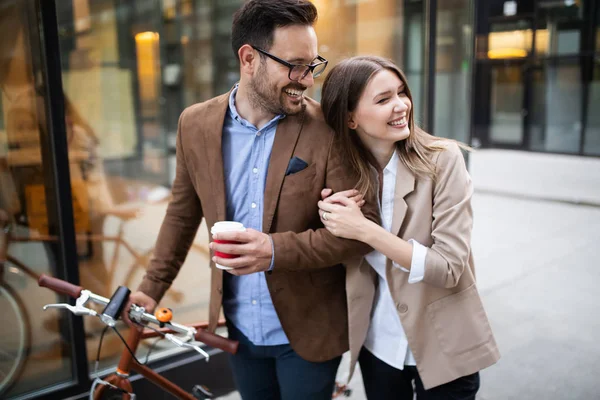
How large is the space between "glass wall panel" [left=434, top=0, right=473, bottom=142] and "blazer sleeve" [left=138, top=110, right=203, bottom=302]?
3.16 meters

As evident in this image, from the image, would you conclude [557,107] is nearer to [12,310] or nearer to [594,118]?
[594,118]

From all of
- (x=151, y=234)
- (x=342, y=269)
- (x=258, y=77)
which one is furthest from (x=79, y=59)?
(x=342, y=269)

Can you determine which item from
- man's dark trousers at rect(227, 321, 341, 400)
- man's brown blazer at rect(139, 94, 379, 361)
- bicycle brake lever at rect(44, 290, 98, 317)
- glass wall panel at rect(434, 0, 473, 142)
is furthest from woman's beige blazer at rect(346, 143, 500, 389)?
glass wall panel at rect(434, 0, 473, 142)

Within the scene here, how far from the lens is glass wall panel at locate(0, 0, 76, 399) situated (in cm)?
305

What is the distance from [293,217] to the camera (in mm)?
1908

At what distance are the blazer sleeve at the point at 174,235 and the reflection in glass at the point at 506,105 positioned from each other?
742 inches

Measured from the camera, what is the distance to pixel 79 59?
4.21 meters

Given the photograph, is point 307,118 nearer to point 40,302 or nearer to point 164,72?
point 40,302

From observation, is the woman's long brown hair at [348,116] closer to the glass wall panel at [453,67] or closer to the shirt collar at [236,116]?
the shirt collar at [236,116]

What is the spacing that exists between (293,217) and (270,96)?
42 cm

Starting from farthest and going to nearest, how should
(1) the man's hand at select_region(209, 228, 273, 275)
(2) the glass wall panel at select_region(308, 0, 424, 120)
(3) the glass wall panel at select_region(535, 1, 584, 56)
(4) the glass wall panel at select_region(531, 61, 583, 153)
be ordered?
(4) the glass wall panel at select_region(531, 61, 583, 153), (3) the glass wall panel at select_region(535, 1, 584, 56), (2) the glass wall panel at select_region(308, 0, 424, 120), (1) the man's hand at select_region(209, 228, 273, 275)

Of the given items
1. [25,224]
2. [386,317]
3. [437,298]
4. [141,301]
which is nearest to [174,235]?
[141,301]

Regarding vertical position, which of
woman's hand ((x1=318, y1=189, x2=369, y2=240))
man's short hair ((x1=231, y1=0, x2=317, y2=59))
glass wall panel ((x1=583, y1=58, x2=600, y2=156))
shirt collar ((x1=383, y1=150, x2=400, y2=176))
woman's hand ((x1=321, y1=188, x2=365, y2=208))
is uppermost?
man's short hair ((x1=231, y1=0, x2=317, y2=59))

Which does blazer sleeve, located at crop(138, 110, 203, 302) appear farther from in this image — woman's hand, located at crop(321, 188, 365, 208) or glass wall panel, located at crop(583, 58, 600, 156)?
glass wall panel, located at crop(583, 58, 600, 156)
